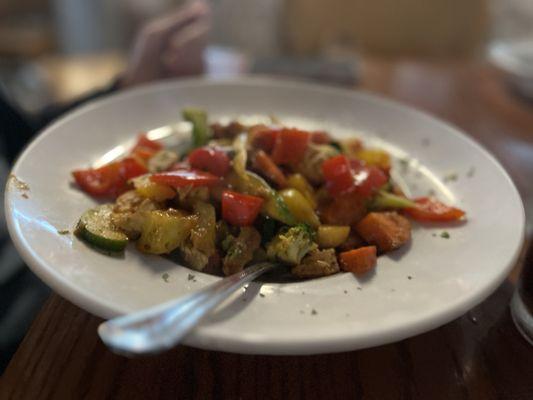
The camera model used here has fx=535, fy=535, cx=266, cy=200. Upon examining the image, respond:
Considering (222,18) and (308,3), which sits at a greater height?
(308,3)

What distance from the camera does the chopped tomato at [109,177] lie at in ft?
3.85

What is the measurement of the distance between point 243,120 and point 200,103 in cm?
15

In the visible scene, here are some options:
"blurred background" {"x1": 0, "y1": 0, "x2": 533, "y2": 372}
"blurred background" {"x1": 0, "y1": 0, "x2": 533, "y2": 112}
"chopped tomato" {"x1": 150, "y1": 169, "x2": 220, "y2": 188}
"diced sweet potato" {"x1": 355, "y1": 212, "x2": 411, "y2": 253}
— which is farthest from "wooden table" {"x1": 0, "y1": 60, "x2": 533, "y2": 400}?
"blurred background" {"x1": 0, "y1": 0, "x2": 533, "y2": 112}

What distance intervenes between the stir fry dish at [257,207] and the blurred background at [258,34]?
757 millimetres

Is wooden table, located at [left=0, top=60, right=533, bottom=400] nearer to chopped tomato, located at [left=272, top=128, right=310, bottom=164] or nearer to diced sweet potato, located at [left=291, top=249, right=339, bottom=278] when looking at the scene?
diced sweet potato, located at [left=291, top=249, right=339, bottom=278]

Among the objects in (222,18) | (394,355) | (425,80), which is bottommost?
(222,18)

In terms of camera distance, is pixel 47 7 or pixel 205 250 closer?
pixel 205 250

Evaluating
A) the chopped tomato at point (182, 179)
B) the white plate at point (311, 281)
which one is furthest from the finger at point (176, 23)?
the chopped tomato at point (182, 179)

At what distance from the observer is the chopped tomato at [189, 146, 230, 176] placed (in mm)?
1202

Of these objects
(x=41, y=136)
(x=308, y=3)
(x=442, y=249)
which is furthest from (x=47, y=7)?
(x=442, y=249)

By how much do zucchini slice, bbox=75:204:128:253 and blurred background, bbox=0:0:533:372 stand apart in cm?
17

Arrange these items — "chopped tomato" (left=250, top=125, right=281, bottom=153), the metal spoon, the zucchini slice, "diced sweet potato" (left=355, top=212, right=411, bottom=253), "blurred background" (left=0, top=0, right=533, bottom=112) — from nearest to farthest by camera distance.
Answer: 1. the metal spoon
2. the zucchini slice
3. "diced sweet potato" (left=355, top=212, right=411, bottom=253)
4. "chopped tomato" (left=250, top=125, right=281, bottom=153)
5. "blurred background" (left=0, top=0, right=533, bottom=112)

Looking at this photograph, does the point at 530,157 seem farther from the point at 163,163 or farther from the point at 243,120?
the point at 163,163

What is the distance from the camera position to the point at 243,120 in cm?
160
